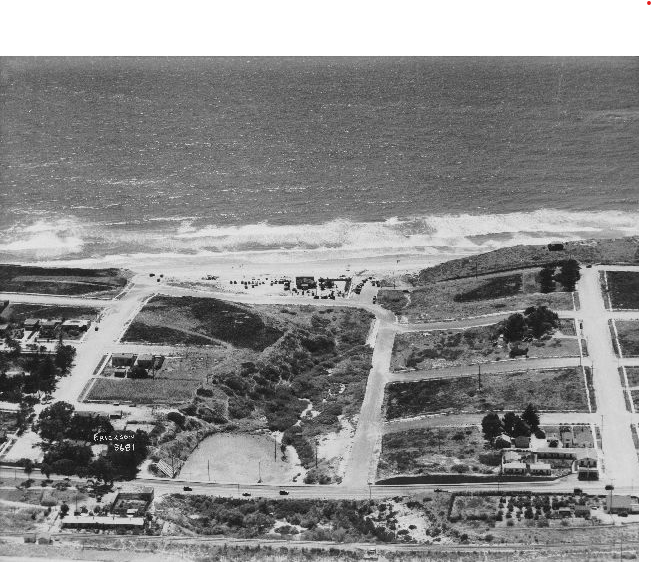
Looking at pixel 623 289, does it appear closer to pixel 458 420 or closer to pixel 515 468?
pixel 458 420

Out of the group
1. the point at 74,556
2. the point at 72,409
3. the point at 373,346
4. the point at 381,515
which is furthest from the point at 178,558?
the point at 373,346

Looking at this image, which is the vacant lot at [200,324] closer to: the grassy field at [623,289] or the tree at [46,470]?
the tree at [46,470]

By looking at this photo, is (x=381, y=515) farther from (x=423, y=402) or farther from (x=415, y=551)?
(x=423, y=402)

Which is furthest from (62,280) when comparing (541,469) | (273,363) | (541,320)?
(541,469)

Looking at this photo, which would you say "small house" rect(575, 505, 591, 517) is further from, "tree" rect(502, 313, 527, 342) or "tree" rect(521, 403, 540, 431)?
"tree" rect(502, 313, 527, 342)

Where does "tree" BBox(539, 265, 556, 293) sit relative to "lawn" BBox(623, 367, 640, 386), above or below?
above

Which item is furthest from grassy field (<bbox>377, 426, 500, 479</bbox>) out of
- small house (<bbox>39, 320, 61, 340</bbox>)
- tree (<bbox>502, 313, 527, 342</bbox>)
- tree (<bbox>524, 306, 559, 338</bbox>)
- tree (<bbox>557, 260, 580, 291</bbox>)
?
small house (<bbox>39, 320, 61, 340</bbox>)
